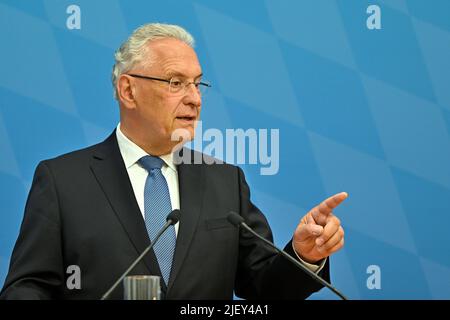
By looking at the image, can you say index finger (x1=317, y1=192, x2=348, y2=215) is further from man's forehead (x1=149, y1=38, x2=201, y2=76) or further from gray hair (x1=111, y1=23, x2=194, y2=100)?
gray hair (x1=111, y1=23, x2=194, y2=100)

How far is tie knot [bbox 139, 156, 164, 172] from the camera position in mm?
2652

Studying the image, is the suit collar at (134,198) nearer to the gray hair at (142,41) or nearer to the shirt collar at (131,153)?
the shirt collar at (131,153)

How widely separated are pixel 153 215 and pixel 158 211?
2 centimetres

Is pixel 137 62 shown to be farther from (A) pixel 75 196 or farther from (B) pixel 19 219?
(B) pixel 19 219

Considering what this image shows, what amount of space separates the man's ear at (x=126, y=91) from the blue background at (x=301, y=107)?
0.46m

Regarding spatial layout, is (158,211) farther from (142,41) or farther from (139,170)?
(142,41)

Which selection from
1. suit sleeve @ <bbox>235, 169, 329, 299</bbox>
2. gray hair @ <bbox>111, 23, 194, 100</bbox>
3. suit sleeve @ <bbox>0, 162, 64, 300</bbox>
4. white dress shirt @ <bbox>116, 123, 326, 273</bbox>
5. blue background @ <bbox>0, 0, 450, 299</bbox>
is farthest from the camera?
blue background @ <bbox>0, 0, 450, 299</bbox>

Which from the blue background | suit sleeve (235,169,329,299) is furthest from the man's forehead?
the blue background

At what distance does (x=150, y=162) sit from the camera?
2.66m

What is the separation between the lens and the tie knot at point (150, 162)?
2.65 metres

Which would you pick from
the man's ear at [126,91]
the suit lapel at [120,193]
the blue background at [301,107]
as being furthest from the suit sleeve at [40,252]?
the blue background at [301,107]

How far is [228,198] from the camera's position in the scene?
106 inches

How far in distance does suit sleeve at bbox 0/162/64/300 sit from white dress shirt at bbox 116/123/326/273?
10.9 inches

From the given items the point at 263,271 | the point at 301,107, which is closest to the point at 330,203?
the point at 263,271
